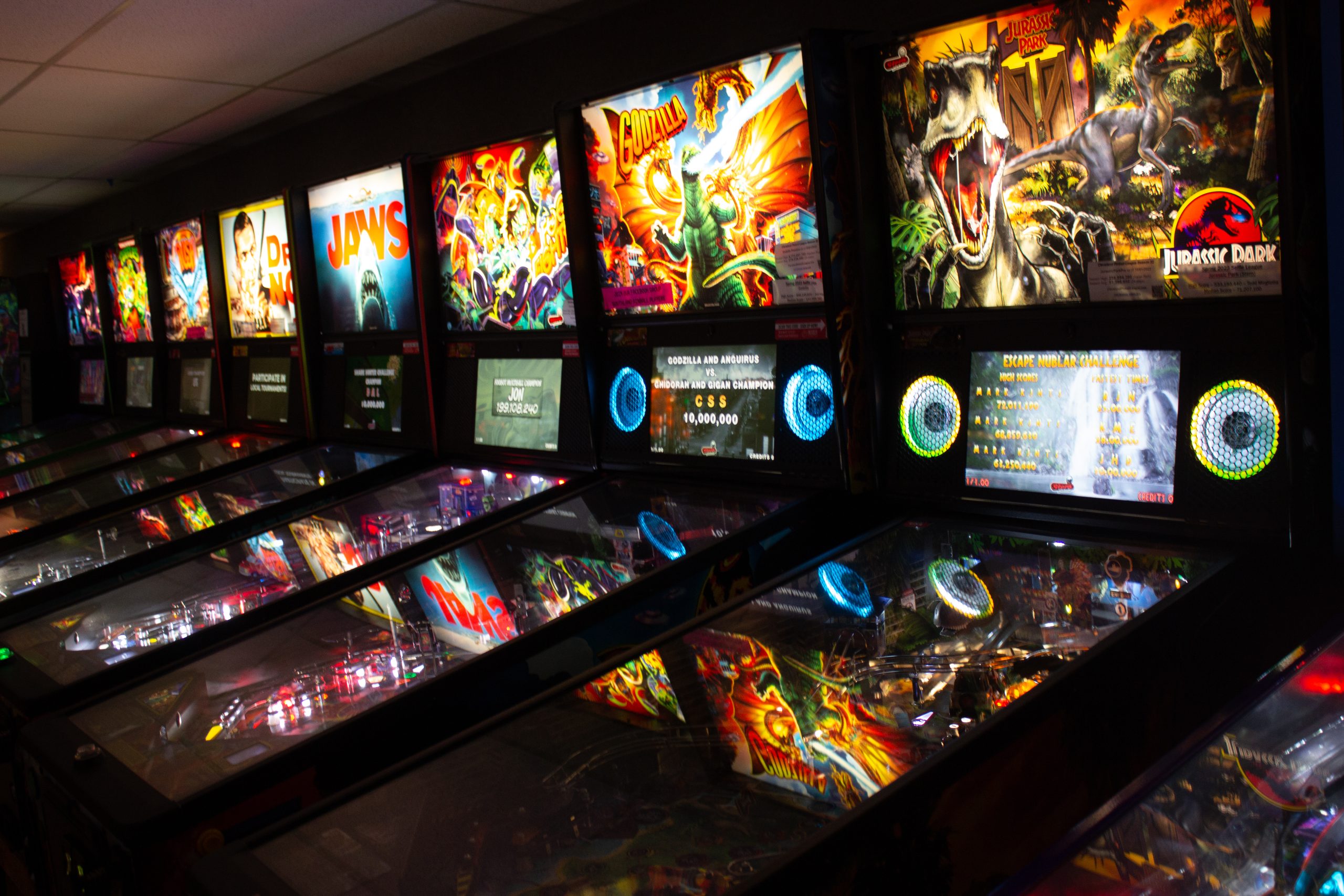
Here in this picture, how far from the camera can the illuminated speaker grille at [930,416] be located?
1887mm

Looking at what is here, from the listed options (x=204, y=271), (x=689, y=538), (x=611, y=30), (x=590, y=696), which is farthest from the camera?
(x=204, y=271)

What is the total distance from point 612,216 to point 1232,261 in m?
1.39

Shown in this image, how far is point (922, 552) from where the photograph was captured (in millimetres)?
1797

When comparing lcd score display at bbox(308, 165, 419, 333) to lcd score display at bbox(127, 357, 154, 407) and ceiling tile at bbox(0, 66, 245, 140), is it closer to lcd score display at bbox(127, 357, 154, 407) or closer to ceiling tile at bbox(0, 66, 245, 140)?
ceiling tile at bbox(0, 66, 245, 140)

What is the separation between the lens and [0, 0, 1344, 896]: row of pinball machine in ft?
3.74

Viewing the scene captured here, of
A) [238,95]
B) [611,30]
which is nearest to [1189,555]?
[611,30]

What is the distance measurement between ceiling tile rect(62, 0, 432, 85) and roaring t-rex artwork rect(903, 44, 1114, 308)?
1.68 metres

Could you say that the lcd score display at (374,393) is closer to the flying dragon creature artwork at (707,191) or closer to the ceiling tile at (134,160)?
the flying dragon creature artwork at (707,191)

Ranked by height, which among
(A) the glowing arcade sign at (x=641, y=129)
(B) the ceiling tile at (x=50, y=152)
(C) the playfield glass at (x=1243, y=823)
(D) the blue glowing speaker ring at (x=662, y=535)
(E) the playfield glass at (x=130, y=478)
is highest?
(B) the ceiling tile at (x=50, y=152)

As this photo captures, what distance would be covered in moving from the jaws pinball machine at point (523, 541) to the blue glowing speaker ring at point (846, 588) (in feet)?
0.81

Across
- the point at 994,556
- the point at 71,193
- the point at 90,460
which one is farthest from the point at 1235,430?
the point at 71,193

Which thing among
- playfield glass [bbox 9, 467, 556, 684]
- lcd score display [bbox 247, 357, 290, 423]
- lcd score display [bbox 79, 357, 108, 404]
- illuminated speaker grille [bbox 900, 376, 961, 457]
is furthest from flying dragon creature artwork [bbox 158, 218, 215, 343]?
illuminated speaker grille [bbox 900, 376, 961, 457]

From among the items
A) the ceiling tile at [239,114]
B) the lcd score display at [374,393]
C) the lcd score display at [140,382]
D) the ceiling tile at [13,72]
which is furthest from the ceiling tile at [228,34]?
the lcd score display at [140,382]

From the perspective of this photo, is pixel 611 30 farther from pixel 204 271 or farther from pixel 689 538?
pixel 204 271
